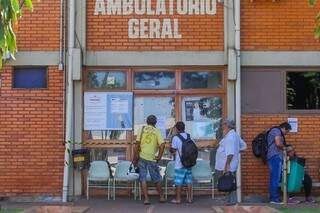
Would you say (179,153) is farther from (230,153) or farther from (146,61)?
(146,61)

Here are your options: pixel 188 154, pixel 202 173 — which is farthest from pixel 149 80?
pixel 202 173

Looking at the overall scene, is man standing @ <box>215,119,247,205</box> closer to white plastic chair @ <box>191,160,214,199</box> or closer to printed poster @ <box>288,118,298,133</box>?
white plastic chair @ <box>191,160,214,199</box>

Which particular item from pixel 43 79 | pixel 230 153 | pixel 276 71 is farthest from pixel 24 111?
pixel 276 71

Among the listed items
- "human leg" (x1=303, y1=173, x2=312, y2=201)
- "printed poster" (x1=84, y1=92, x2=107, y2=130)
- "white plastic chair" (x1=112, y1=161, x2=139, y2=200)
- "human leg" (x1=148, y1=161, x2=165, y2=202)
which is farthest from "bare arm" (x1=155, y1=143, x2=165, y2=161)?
"human leg" (x1=303, y1=173, x2=312, y2=201)

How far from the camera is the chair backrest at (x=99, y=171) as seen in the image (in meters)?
14.7

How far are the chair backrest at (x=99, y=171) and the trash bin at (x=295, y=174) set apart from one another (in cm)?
389

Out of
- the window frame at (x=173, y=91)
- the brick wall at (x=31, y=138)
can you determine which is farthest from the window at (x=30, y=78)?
the window frame at (x=173, y=91)

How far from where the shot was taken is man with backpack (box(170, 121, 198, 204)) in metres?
14.0

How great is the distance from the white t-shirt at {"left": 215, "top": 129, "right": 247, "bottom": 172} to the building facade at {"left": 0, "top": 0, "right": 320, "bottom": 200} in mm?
739

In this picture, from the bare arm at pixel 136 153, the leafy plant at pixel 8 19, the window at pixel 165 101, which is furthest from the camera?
the window at pixel 165 101

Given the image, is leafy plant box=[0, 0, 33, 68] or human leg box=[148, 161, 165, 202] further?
human leg box=[148, 161, 165, 202]

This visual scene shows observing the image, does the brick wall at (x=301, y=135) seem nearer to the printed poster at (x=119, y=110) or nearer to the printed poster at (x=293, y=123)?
the printed poster at (x=293, y=123)

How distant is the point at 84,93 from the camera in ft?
49.8

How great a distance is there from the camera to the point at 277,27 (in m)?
15.1
